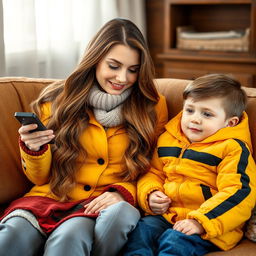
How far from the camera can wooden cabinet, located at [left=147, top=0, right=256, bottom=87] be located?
321cm

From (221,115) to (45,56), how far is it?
1.54 m

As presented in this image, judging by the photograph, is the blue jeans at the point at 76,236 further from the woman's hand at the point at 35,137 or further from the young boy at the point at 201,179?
the woman's hand at the point at 35,137

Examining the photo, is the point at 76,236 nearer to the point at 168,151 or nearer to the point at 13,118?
the point at 168,151

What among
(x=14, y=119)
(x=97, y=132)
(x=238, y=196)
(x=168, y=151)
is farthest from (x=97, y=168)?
(x=238, y=196)

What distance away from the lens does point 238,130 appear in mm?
1651

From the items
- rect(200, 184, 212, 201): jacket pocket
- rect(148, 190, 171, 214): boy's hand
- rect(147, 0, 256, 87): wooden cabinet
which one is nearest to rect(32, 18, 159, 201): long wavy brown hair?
rect(148, 190, 171, 214): boy's hand

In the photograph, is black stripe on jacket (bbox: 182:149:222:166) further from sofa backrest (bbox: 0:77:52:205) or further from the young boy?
sofa backrest (bbox: 0:77:52:205)

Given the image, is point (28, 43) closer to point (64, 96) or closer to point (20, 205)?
point (64, 96)

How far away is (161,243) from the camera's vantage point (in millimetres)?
1542

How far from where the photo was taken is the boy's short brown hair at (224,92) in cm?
167

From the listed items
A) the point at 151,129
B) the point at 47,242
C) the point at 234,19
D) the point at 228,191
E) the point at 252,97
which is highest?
the point at 234,19

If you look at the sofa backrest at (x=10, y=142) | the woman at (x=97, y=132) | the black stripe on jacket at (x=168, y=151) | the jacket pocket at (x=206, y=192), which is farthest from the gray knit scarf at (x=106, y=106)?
the jacket pocket at (x=206, y=192)

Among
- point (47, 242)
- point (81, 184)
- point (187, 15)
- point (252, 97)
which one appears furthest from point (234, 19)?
point (47, 242)

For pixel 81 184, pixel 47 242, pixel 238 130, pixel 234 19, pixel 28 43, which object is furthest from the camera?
pixel 234 19
